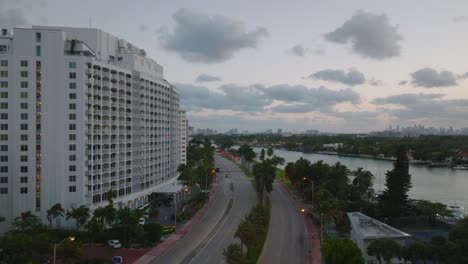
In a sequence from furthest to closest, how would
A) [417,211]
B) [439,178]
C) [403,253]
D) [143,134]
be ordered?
[439,178] → [143,134] → [417,211] → [403,253]

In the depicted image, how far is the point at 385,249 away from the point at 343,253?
3912mm

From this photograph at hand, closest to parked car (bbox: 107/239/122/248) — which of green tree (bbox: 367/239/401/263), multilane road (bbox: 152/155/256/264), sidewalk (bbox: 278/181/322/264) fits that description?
multilane road (bbox: 152/155/256/264)

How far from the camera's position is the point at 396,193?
49.5 meters

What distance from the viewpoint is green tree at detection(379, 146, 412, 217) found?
160 feet

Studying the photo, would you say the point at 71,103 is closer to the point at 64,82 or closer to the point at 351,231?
the point at 64,82

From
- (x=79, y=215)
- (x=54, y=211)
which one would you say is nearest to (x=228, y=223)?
(x=79, y=215)

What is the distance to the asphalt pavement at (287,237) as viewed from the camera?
3397 cm

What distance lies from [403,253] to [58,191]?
122ft

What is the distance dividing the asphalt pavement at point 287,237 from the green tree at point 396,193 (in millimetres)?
11689

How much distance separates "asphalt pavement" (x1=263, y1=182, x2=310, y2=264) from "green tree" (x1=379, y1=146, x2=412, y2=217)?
38.3 feet

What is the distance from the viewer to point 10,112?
42875 millimetres

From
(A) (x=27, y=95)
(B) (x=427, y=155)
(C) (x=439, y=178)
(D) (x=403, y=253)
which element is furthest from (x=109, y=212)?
(B) (x=427, y=155)

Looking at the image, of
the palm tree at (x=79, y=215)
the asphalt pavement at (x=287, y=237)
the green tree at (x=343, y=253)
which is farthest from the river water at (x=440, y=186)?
the palm tree at (x=79, y=215)

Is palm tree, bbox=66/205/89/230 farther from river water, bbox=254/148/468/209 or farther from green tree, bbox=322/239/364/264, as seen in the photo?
river water, bbox=254/148/468/209
